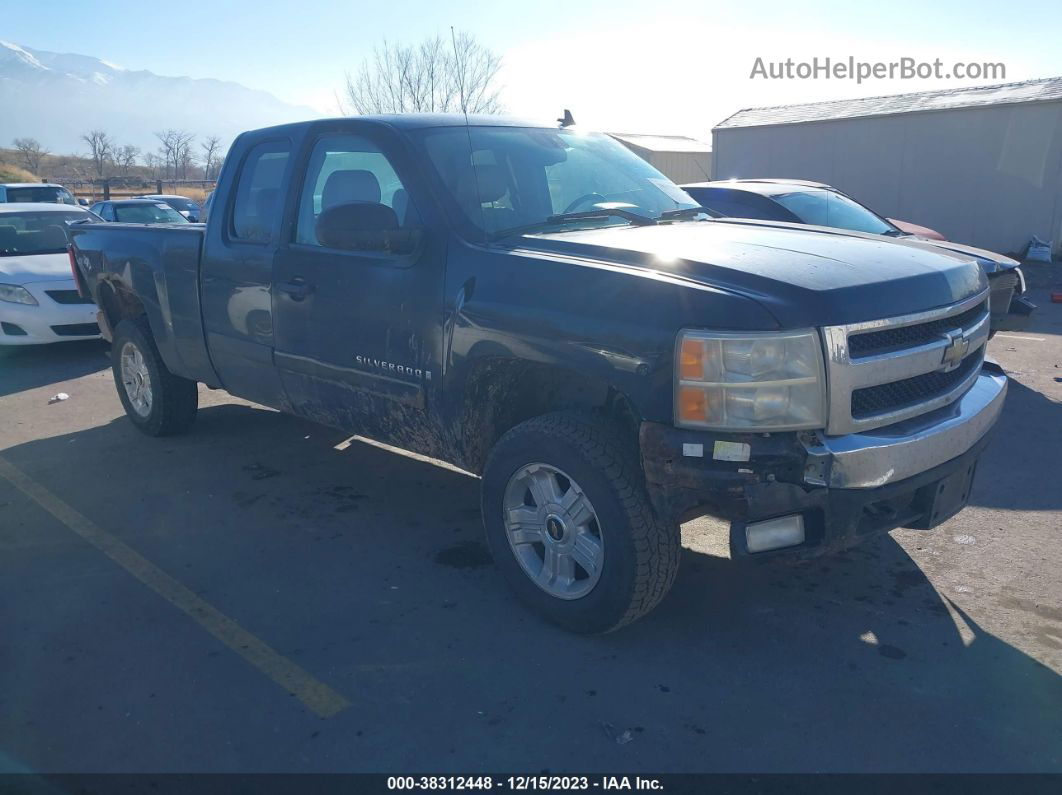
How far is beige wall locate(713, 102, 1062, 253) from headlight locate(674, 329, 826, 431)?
17.1 m

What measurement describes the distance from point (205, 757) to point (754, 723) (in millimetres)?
1842

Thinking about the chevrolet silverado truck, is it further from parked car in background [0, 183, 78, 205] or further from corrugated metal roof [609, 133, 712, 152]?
corrugated metal roof [609, 133, 712, 152]

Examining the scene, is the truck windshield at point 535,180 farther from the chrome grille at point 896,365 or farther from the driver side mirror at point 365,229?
the chrome grille at point 896,365

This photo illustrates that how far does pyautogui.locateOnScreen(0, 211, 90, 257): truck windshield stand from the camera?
10.3 m

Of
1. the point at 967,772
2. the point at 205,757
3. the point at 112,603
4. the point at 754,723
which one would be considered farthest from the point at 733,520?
the point at 112,603

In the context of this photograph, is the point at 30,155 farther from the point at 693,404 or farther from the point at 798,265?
the point at 693,404

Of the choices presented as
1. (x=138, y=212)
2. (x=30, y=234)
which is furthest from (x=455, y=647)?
(x=138, y=212)

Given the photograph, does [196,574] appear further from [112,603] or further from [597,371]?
[597,371]

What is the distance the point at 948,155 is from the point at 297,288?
17439 mm

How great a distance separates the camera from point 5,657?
3545 mm

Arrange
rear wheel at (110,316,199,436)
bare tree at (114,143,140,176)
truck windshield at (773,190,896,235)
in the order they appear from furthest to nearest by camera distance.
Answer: bare tree at (114,143,140,176) < truck windshield at (773,190,896,235) < rear wheel at (110,316,199,436)

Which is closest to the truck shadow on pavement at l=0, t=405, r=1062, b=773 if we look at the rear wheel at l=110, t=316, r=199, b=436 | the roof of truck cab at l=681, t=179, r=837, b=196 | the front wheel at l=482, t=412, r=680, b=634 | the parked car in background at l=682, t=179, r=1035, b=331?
the front wheel at l=482, t=412, r=680, b=634

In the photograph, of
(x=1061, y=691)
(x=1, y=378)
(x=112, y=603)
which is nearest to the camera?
(x=1061, y=691)

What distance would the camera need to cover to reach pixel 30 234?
34.6ft
